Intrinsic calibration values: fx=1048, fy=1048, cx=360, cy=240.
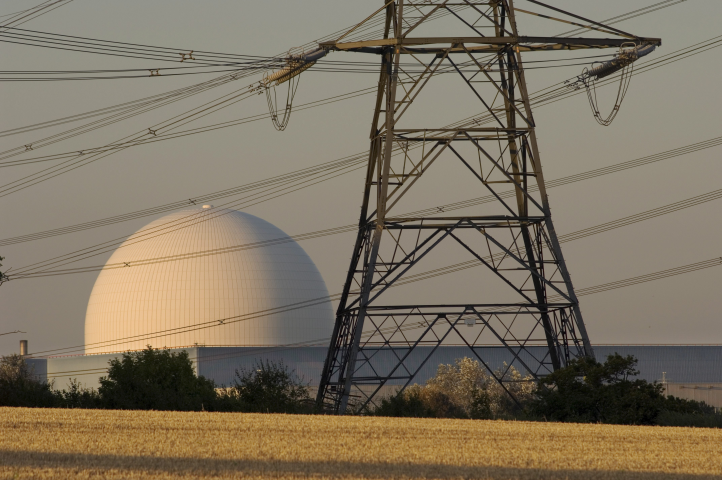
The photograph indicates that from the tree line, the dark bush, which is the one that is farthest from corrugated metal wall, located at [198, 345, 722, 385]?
the dark bush

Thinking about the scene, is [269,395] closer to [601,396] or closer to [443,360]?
[601,396]

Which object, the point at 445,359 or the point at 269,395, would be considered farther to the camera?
the point at 445,359

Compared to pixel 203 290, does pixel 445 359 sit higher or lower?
lower

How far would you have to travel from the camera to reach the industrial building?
3246 inches

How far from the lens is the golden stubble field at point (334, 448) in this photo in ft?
58.5

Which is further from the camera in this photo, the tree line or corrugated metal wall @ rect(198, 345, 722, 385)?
corrugated metal wall @ rect(198, 345, 722, 385)

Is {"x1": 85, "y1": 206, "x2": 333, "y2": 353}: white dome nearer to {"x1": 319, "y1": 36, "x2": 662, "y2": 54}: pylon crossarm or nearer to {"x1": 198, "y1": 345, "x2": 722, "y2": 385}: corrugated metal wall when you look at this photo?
{"x1": 198, "y1": 345, "x2": 722, "y2": 385}: corrugated metal wall

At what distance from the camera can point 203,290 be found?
285 feet

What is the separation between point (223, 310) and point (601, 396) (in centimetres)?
5596

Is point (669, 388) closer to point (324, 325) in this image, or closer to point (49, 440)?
point (324, 325)

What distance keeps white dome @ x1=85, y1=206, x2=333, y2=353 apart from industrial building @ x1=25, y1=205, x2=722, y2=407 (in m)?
0.09

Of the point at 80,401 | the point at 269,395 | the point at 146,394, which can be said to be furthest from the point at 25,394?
the point at 269,395

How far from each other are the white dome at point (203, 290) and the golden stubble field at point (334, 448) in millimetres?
57378

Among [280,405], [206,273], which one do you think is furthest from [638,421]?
[206,273]
